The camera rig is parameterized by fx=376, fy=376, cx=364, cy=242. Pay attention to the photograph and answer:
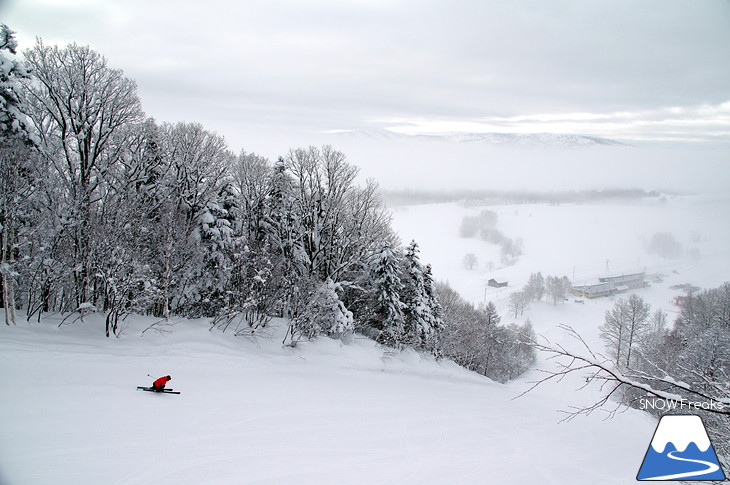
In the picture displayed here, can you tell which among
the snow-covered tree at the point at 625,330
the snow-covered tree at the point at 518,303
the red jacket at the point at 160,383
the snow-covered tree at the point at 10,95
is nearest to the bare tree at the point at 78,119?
the snow-covered tree at the point at 10,95

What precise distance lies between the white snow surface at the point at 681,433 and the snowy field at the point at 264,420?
5.86 m

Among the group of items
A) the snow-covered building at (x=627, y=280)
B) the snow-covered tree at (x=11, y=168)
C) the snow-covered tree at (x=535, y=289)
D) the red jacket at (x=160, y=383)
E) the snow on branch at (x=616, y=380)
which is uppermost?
the snow-covered tree at (x=11, y=168)

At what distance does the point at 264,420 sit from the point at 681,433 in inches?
378

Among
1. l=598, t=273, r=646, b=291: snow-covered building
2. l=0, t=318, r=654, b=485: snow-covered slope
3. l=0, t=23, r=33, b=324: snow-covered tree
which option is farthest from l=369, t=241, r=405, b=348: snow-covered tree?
l=598, t=273, r=646, b=291: snow-covered building

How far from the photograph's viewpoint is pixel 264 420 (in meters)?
10.6

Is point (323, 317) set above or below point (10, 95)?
below

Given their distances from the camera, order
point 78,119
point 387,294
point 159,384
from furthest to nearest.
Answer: point 387,294
point 78,119
point 159,384

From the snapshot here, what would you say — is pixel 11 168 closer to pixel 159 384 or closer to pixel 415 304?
pixel 159 384

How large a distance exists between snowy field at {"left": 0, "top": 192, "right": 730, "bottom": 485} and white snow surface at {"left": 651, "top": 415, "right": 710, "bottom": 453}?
5.86m

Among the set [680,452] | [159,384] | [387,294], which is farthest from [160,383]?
[387,294]

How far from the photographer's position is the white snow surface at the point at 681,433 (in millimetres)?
3912

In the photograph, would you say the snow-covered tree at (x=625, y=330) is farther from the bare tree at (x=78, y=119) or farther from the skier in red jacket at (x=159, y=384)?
the bare tree at (x=78, y=119)

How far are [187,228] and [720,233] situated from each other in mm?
166378

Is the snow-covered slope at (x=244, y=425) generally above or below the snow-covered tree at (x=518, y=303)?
above
